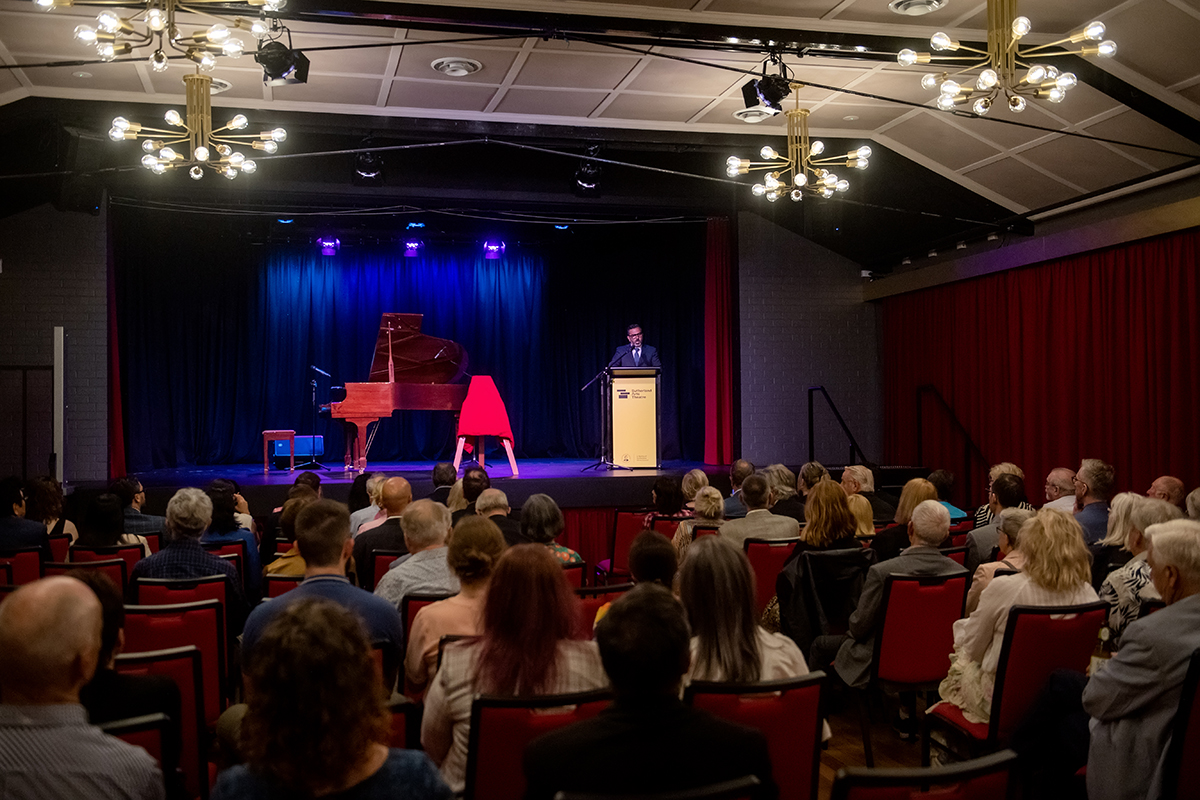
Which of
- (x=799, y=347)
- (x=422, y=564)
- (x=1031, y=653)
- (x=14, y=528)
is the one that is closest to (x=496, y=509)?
(x=422, y=564)

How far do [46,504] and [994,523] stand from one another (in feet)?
18.1

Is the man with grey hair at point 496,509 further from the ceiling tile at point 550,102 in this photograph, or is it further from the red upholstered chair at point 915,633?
the ceiling tile at point 550,102

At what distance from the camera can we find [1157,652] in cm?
247

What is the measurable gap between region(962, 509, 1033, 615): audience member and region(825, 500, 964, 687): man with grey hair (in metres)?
0.11

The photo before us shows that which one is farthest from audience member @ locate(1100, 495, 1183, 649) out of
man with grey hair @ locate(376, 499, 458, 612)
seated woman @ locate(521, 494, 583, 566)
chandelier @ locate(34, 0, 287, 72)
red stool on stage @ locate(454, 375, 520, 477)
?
red stool on stage @ locate(454, 375, 520, 477)

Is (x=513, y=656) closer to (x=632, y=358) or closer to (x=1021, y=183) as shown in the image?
(x=1021, y=183)

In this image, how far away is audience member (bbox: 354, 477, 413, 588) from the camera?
463cm

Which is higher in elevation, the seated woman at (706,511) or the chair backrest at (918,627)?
the seated woman at (706,511)

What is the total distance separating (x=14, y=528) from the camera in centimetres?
491

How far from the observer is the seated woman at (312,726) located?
4.82 feet

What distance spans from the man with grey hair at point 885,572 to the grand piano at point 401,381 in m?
6.97

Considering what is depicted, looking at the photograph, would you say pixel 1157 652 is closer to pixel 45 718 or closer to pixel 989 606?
pixel 989 606

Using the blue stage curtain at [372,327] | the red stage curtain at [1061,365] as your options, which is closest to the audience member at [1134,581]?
the red stage curtain at [1061,365]

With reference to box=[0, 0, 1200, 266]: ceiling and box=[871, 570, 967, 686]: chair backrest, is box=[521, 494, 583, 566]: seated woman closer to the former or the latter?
box=[871, 570, 967, 686]: chair backrest
